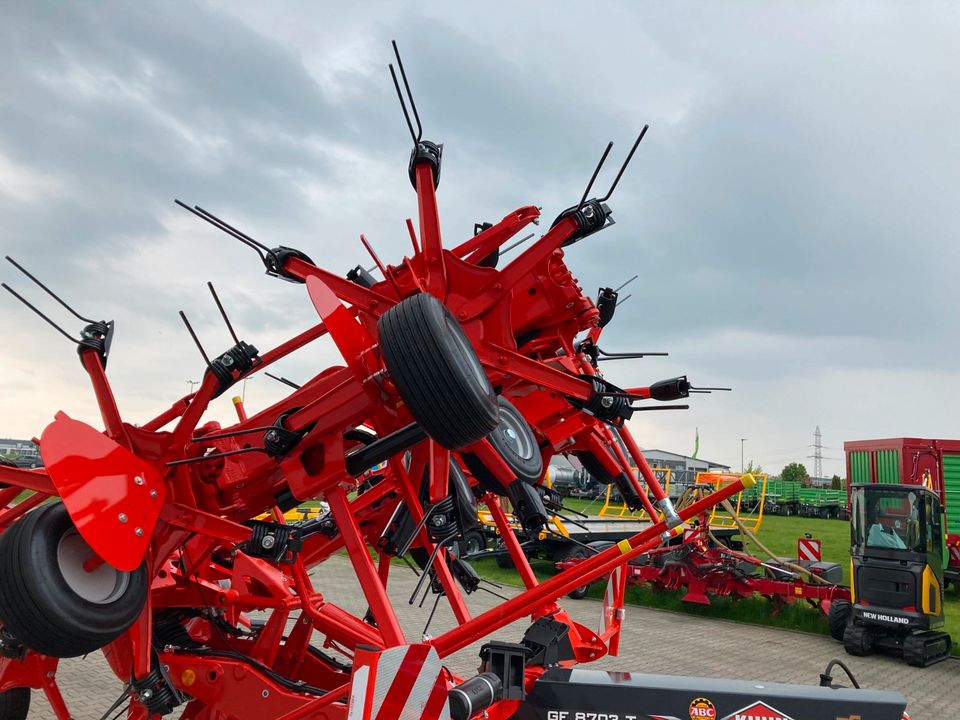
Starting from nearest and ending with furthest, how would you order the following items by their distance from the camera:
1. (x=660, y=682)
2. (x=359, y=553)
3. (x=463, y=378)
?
(x=463, y=378) < (x=660, y=682) < (x=359, y=553)

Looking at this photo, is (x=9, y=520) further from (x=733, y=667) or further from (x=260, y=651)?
(x=733, y=667)

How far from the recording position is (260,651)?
181 inches

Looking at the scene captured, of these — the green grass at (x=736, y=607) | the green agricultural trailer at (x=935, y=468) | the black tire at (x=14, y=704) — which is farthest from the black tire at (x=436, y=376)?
the green agricultural trailer at (x=935, y=468)

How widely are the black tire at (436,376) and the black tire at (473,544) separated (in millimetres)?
2698

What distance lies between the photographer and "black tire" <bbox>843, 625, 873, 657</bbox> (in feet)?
31.1

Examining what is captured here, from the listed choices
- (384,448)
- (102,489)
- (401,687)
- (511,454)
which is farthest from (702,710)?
(102,489)

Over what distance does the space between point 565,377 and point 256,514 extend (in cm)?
195

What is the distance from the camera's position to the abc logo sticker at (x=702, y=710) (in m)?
3.11

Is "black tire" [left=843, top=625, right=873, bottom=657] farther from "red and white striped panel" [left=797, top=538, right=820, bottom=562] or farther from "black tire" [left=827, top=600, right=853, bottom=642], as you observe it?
"red and white striped panel" [left=797, top=538, right=820, bottom=562]

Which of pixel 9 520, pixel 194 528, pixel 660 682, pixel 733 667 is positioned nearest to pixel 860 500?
pixel 733 667

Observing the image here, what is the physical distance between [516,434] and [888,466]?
1505 centimetres

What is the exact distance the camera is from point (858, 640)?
9.47 m

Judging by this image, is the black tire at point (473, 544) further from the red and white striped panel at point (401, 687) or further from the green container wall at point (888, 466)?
the green container wall at point (888, 466)

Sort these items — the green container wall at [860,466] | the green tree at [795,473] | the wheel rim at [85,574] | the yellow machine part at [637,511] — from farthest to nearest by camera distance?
the green tree at [795,473] < the green container wall at [860,466] < the yellow machine part at [637,511] < the wheel rim at [85,574]
